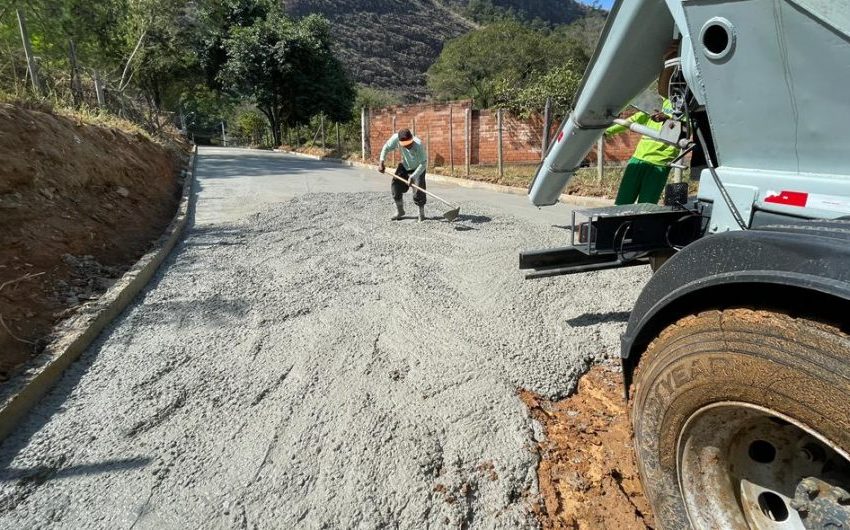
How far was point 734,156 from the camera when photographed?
1634 millimetres

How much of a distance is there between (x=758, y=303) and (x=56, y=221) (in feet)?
18.9

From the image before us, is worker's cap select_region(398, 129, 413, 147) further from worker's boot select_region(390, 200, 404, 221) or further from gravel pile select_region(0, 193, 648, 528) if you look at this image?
gravel pile select_region(0, 193, 648, 528)

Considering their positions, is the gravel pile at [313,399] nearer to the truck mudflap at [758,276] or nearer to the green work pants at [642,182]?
the green work pants at [642,182]

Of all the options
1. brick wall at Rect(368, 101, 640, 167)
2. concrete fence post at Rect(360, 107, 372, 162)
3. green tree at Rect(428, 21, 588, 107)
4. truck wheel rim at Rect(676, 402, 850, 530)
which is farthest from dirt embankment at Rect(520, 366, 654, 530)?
green tree at Rect(428, 21, 588, 107)

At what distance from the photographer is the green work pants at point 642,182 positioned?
4.76 metres

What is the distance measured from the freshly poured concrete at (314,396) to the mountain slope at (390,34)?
7677 centimetres

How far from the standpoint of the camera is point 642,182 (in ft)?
15.9

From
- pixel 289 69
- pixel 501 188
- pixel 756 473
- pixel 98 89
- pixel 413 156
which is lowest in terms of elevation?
pixel 756 473

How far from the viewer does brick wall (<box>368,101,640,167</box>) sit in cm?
1689

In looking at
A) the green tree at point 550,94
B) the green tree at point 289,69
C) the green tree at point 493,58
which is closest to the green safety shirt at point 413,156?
the green tree at point 550,94

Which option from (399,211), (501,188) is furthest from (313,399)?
(501,188)

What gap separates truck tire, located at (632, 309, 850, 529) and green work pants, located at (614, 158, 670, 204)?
361cm

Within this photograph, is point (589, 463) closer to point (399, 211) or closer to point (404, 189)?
point (399, 211)

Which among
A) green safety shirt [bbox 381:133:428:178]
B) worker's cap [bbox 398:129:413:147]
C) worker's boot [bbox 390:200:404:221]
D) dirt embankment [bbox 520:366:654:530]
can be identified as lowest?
dirt embankment [bbox 520:366:654:530]
